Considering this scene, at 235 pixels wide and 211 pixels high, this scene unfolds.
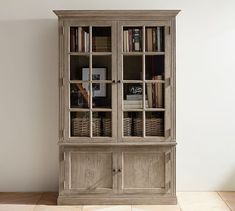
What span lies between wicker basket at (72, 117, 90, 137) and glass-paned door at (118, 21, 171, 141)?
12.0 inches

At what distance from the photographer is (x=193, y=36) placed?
436 cm

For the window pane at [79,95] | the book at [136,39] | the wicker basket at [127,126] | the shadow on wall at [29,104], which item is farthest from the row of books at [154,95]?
the shadow on wall at [29,104]

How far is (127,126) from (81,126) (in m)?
0.42

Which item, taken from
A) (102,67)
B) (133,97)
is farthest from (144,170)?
(102,67)

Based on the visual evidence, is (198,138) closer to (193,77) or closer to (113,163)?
(193,77)

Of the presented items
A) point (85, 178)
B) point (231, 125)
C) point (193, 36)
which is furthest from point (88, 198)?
point (193, 36)

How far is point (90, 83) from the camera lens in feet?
13.0

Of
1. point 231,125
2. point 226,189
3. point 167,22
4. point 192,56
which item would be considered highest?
point 167,22

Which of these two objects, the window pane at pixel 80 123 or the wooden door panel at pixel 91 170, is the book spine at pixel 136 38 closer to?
the window pane at pixel 80 123

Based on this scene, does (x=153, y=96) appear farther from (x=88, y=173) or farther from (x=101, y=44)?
(x=88, y=173)

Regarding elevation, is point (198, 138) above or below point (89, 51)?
below

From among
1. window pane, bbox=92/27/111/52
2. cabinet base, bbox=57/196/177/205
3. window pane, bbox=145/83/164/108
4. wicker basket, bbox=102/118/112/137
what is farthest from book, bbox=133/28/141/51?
cabinet base, bbox=57/196/177/205

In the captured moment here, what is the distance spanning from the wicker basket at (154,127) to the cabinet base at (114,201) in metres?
0.60

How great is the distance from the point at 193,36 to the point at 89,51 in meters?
1.11
